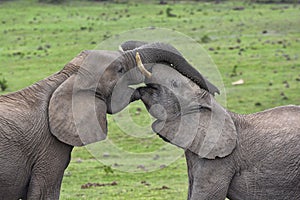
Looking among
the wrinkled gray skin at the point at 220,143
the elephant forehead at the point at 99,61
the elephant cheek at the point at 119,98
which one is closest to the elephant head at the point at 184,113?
the wrinkled gray skin at the point at 220,143

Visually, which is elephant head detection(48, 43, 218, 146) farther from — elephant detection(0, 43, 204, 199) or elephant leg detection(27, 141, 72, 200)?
elephant leg detection(27, 141, 72, 200)

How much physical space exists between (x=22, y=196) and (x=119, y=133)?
1048 centimetres

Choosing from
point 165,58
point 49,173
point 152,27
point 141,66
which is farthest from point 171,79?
point 152,27

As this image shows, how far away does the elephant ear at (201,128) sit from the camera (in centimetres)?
929

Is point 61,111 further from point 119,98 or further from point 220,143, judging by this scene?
point 220,143

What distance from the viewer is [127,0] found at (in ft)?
149

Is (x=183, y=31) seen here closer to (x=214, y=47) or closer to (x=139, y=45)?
(x=214, y=47)

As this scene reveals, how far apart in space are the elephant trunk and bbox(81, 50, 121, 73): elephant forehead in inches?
5.6

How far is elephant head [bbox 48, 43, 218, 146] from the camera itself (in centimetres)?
909

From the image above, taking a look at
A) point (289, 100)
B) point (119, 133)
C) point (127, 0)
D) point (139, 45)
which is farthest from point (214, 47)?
point (139, 45)

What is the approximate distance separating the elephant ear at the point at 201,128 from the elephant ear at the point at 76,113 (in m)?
0.63

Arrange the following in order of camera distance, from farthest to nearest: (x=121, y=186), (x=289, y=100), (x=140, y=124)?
(x=289, y=100)
(x=140, y=124)
(x=121, y=186)

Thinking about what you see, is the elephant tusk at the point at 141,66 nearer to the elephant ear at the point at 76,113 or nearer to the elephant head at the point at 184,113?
the elephant head at the point at 184,113

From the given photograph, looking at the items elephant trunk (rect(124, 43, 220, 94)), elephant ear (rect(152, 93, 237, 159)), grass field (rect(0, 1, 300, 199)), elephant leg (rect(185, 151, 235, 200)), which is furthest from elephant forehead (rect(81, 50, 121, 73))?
grass field (rect(0, 1, 300, 199))
